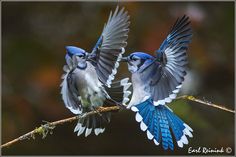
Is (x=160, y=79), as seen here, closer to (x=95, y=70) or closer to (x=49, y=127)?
(x=95, y=70)

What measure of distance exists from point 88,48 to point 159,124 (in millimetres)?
3868

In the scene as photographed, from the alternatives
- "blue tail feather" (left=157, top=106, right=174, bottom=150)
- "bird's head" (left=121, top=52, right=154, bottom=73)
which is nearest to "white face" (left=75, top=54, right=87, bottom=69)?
"bird's head" (left=121, top=52, right=154, bottom=73)

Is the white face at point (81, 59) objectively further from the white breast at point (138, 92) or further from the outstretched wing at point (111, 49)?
the white breast at point (138, 92)

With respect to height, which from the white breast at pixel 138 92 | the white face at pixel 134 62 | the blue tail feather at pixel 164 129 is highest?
the white face at pixel 134 62

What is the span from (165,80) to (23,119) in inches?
165

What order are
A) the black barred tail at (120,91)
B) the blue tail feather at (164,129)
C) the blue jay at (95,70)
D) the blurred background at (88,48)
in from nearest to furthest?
the blue tail feather at (164,129) → the blue jay at (95,70) → the black barred tail at (120,91) → the blurred background at (88,48)

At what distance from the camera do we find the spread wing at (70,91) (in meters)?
2.32

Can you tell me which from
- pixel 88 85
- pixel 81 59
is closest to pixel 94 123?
pixel 88 85

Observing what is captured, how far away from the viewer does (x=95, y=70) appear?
247 cm

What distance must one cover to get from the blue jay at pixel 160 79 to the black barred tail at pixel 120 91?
0.50 feet

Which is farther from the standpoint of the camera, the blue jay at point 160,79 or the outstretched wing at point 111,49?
the outstretched wing at point 111,49

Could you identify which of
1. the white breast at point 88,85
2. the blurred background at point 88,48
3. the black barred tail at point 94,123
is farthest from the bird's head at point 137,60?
the blurred background at point 88,48

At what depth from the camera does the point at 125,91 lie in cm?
269

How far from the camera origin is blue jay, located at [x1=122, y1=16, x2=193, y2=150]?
2.35 metres
